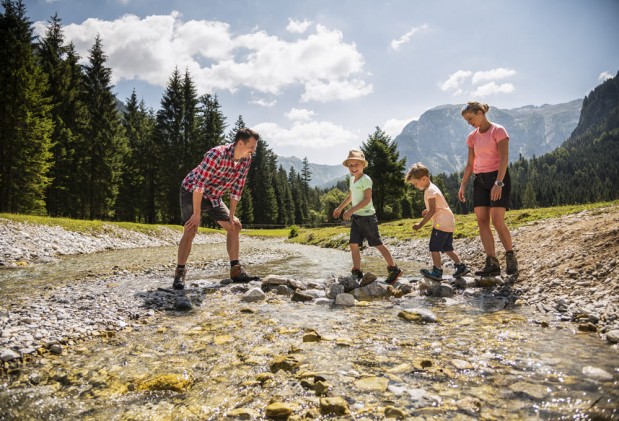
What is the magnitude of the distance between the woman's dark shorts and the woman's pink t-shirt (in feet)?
0.40

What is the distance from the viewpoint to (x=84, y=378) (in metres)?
2.67

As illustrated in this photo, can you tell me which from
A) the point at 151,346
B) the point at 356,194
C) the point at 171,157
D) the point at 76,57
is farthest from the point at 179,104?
the point at 151,346

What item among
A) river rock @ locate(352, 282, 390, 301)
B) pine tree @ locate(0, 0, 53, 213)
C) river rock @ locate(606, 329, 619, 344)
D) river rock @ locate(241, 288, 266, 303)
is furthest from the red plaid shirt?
pine tree @ locate(0, 0, 53, 213)

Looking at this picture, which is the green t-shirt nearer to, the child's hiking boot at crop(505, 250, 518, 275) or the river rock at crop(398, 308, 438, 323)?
the child's hiking boot at crop(505, 250, 518, 275)

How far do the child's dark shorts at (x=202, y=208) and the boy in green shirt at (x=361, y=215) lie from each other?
2416 millimetres

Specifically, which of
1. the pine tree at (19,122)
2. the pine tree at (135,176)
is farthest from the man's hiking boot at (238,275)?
the pine tree at (135,176)

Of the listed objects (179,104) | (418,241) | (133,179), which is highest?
(179,104)

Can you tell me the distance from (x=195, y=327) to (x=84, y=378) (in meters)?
1.49

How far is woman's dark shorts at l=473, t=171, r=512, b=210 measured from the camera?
616cm

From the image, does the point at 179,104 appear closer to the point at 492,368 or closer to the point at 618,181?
the point at 492,368

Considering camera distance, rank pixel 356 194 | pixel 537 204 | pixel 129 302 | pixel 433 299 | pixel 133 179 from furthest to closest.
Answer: pixel 537 204 → pixel 133 179 → pixel 356 194 → pixel 433 299 → pixel 129 302

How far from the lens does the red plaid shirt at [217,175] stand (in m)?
6.28

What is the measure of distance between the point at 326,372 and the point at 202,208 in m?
5.01

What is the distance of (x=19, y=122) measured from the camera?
26.0 m
